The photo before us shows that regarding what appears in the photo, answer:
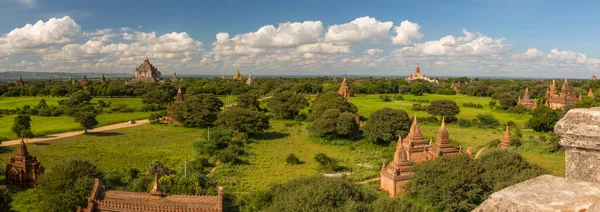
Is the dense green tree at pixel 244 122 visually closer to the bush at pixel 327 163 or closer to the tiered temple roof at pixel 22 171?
the bush at pixel 327 163

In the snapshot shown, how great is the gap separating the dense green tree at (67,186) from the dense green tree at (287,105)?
35315 mm

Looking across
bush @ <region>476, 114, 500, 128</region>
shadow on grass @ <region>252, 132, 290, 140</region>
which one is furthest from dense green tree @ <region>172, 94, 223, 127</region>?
bush @ <region>476, 114, 500, 128</region>

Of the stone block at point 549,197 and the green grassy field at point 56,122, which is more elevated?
the stone block at point 549,197

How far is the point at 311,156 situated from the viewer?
30812 mm

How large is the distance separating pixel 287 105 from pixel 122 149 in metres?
24.4

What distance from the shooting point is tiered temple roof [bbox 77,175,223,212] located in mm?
13102

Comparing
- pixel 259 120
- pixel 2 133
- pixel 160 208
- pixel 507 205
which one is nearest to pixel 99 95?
pixel 2 133

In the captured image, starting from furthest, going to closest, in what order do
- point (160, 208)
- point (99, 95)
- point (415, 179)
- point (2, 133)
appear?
point (99, 95) → point (2, 133) → point (415, 179) → point (160, 208)

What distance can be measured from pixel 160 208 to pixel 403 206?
8560 millimetres

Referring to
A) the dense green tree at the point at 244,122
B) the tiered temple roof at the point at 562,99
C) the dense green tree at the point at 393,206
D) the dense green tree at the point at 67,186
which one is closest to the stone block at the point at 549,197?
the dense green tree at the point at 393,206

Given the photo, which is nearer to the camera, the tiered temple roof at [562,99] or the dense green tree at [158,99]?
the tiered temple roof at [562,99]

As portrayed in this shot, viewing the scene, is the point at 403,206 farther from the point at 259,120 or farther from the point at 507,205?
the point at 259,120

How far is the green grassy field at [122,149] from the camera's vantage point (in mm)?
27122

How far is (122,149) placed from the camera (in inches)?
1238
